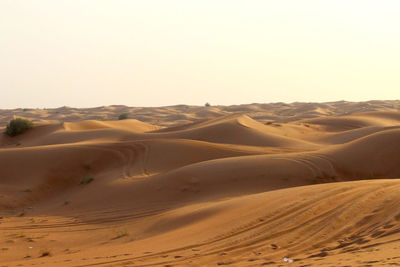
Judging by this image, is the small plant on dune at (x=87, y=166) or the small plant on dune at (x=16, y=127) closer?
the small plant on dune at (x=87, y=166)

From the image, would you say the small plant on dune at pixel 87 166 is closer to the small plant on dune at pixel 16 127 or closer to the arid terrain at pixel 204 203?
the arid terrain at pixel 204 203

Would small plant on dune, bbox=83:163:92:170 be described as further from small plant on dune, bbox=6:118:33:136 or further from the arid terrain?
small plant on dune, bbox=6:118:33:136

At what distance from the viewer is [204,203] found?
10.6m

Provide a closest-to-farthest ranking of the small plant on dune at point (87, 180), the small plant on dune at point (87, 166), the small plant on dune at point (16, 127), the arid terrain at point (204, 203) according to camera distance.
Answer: the arid terrain at point (204, 203) → the small plant on dune at point (87, 180) → the small plant on dune at point (87, 166) → the small plant on dune at point (16, 127)

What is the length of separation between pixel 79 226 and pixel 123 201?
2137 millimetres

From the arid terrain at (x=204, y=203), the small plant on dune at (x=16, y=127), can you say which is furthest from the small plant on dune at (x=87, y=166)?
the small plant on dune at (x=16, y=127)

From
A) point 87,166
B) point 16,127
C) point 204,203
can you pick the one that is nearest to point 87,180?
point 87,166

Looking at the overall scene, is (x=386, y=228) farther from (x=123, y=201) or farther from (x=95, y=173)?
(x=95, y=173)

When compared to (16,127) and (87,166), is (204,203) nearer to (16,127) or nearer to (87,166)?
(87,166)

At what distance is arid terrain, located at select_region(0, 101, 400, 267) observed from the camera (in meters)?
6.12

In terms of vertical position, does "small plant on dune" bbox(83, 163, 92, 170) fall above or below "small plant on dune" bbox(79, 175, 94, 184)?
above

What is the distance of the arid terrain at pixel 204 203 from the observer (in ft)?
20.1

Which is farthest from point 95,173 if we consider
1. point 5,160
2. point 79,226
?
point 79,226

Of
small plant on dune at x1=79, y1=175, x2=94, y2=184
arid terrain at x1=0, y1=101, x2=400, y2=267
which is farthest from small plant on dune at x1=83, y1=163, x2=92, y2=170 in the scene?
small plant on dune at x1=79, y1=175, x2=94, y2=184
